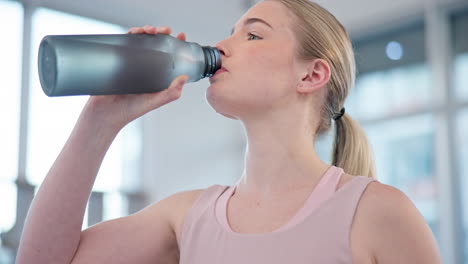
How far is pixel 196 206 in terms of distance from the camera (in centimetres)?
108

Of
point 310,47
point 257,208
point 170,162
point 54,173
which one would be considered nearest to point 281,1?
point 310,47

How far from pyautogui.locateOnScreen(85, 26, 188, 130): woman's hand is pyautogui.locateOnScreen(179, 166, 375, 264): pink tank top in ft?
0.69

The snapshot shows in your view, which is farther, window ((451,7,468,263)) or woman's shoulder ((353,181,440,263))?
window ((451,7,468,263))

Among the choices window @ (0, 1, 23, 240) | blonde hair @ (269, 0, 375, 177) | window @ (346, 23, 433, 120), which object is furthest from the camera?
window @ (346, 23, 433, 120)

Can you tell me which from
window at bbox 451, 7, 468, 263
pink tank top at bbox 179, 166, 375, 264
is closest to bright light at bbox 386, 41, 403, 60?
window at bbox 451, 7, 468, 263

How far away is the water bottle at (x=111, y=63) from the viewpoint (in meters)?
0.82

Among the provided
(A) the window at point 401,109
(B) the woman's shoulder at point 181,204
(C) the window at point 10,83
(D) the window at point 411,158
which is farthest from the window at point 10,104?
(B) the woman's shoulder at point 181,204

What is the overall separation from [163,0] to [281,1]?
3.48 meters

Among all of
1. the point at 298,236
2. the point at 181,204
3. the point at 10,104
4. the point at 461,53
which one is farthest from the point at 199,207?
the point at 461,53

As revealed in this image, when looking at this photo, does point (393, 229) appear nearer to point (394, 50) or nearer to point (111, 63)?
point (111, 63)

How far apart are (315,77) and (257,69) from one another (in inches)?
5.1

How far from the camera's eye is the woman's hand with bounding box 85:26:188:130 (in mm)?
913

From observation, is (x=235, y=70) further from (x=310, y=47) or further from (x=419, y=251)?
(x=419, y=251)

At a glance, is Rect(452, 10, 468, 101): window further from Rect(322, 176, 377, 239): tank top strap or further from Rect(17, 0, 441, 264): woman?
Rect(322, 176, 377, 239): tank top strap
